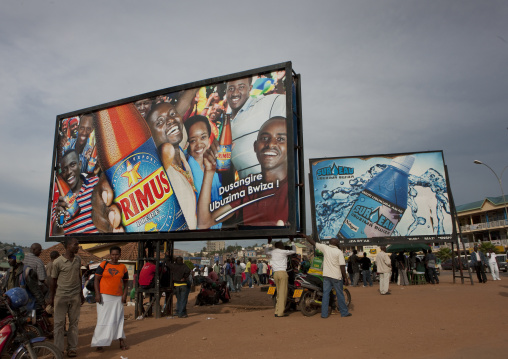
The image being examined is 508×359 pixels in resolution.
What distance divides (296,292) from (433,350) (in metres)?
4.09

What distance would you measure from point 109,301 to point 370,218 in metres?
17.2

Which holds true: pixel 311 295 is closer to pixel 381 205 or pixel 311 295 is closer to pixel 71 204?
pixel 71 204

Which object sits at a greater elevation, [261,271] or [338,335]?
[261,271]

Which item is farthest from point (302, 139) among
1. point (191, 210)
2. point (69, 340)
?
point (69, 340)

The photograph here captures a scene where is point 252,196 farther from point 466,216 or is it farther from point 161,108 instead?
point 466,216

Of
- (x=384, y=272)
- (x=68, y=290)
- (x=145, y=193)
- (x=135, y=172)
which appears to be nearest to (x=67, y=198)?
(x=135, y=172)

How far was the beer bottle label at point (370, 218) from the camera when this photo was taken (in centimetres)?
2086

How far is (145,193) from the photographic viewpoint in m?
11.3

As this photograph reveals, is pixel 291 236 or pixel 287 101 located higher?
pixel 287 101

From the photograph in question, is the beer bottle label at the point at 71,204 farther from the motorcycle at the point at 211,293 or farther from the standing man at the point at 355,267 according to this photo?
the standing man at the point at 355,267

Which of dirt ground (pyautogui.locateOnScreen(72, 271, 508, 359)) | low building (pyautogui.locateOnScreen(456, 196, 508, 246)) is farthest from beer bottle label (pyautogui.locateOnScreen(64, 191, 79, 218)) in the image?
low building (pyautogui.locateOnScreen(456, 196, 508, 246))

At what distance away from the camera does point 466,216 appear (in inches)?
2197

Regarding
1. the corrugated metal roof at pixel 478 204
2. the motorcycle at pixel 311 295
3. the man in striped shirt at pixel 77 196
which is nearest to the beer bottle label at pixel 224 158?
the motorcycle at pixel 311 295

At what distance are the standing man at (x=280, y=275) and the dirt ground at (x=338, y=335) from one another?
308mm
